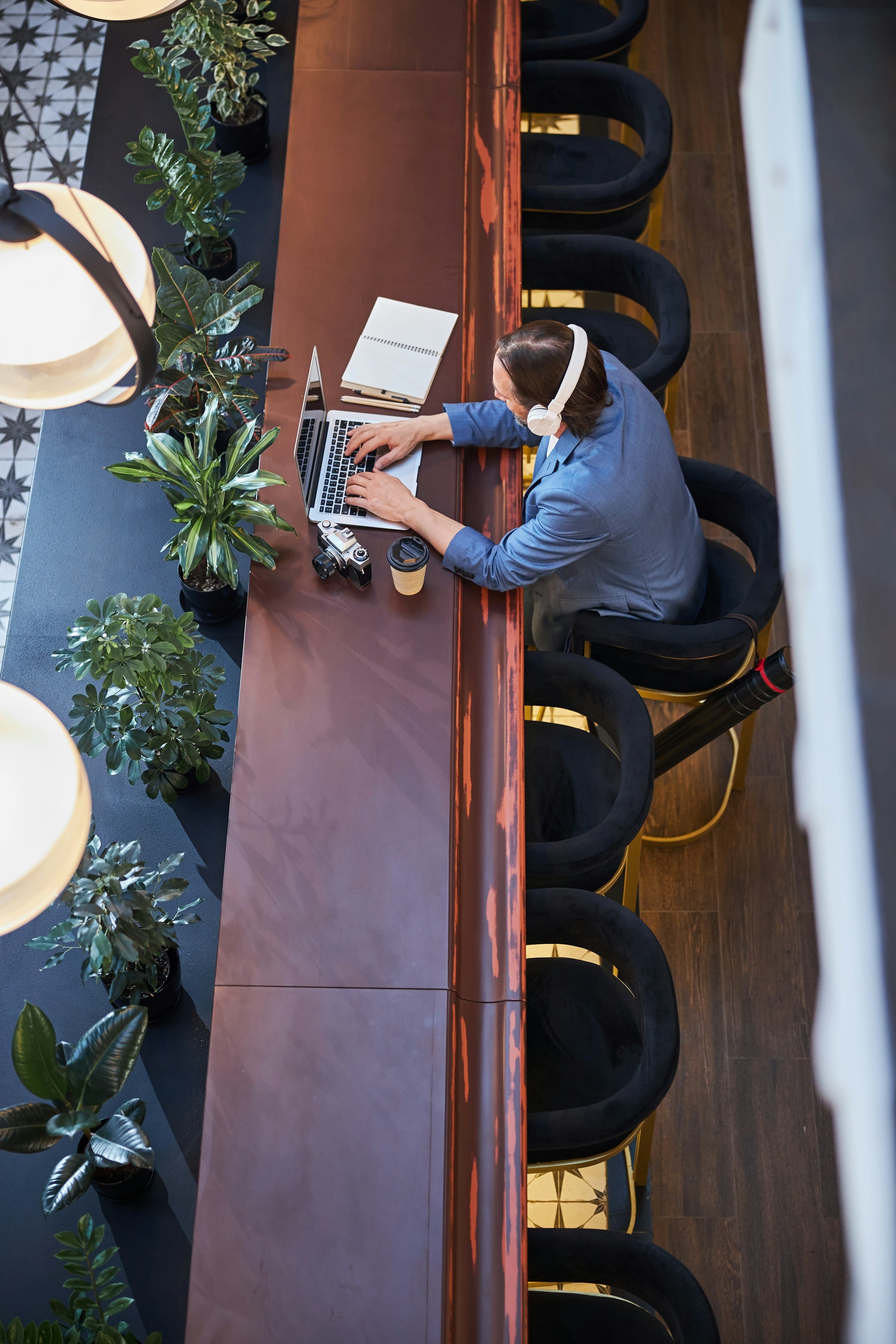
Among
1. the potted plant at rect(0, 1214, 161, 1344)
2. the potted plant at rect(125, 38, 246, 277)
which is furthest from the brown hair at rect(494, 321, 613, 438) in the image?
the potted plant at rect(0, 1214, 161, 1344)

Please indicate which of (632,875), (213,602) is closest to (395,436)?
(213,602)

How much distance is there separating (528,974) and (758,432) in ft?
7.97

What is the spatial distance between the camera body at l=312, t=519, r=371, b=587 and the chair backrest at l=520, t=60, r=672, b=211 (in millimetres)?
1463

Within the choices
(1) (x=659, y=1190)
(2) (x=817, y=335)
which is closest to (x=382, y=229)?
(2) (x=817, y=335)

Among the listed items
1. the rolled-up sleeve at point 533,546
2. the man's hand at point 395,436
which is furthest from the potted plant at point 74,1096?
→ the man's hand at point 395,436

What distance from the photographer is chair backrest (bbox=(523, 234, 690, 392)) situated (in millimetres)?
2971

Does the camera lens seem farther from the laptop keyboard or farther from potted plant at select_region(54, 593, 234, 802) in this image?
potted plant at select_region(54, 593, 234, 802)

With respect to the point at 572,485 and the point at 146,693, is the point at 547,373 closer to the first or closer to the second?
the point at 572,485

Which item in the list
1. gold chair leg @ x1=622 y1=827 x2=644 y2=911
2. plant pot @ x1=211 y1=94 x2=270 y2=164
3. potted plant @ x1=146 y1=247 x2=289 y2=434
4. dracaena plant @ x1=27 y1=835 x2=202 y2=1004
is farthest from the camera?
plant pot @ x1=211 y1=94 x2=270 y2=164

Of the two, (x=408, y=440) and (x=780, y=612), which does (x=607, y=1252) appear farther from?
(x=780, y=612)

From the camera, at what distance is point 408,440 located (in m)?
2.65

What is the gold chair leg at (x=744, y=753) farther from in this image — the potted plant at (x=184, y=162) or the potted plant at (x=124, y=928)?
the potted plant at (x=184, y=162)

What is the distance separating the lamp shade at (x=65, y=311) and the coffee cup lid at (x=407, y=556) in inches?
31.7

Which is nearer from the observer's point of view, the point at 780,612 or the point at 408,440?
the point at 408,440
